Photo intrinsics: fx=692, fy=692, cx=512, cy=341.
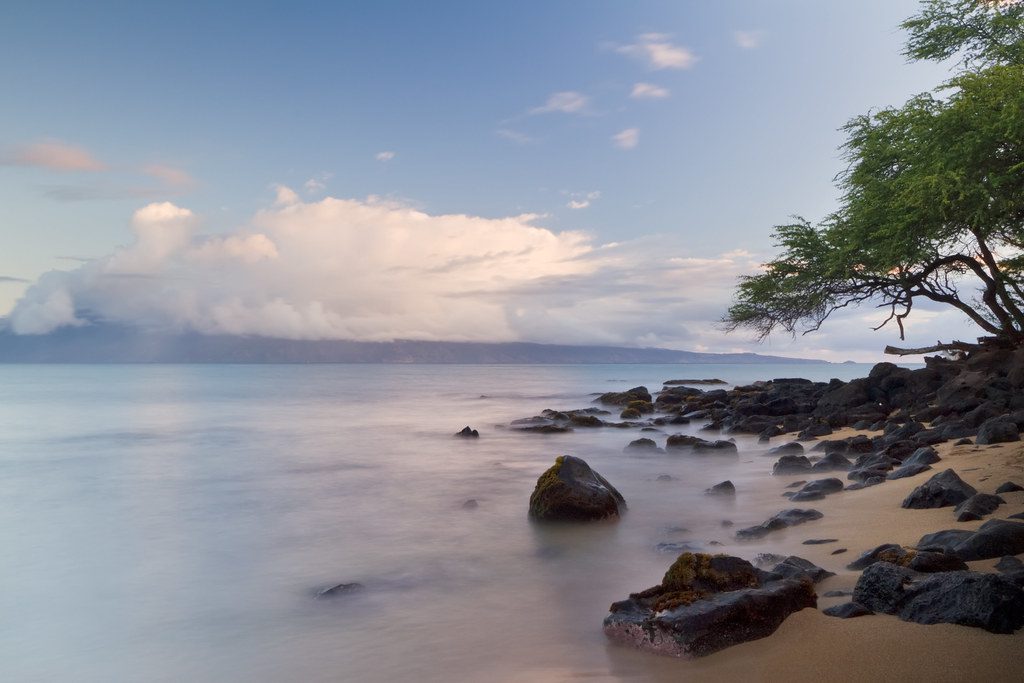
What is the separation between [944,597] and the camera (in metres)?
4.33

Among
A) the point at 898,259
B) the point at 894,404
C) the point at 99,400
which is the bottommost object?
the point at 99,400

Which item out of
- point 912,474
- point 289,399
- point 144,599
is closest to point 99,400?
point 289,399

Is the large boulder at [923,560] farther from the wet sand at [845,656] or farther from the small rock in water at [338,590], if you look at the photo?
the small rock in water at [338,590]

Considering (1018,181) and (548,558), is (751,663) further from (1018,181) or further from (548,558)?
(1018,181)

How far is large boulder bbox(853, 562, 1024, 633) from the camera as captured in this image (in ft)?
13.3

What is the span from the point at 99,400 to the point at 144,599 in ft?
157

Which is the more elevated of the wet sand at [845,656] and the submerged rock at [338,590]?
the wet sand at [845,656]

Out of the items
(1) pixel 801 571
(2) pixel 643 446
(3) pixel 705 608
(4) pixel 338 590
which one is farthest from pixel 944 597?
(2) pixel 643 446

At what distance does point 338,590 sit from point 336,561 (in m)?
1.41

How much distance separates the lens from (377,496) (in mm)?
12891

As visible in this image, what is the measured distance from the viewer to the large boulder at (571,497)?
30.2 feet

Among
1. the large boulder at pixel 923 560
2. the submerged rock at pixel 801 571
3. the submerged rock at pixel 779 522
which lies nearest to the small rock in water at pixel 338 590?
the submerged rock at pixel 801 571

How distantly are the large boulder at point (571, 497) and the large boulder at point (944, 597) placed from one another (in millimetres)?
4609

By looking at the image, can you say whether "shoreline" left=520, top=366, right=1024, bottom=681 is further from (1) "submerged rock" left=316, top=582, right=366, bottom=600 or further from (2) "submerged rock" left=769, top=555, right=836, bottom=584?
(1) "submerged rock" left=316, top=582, right=366, bottom=600
